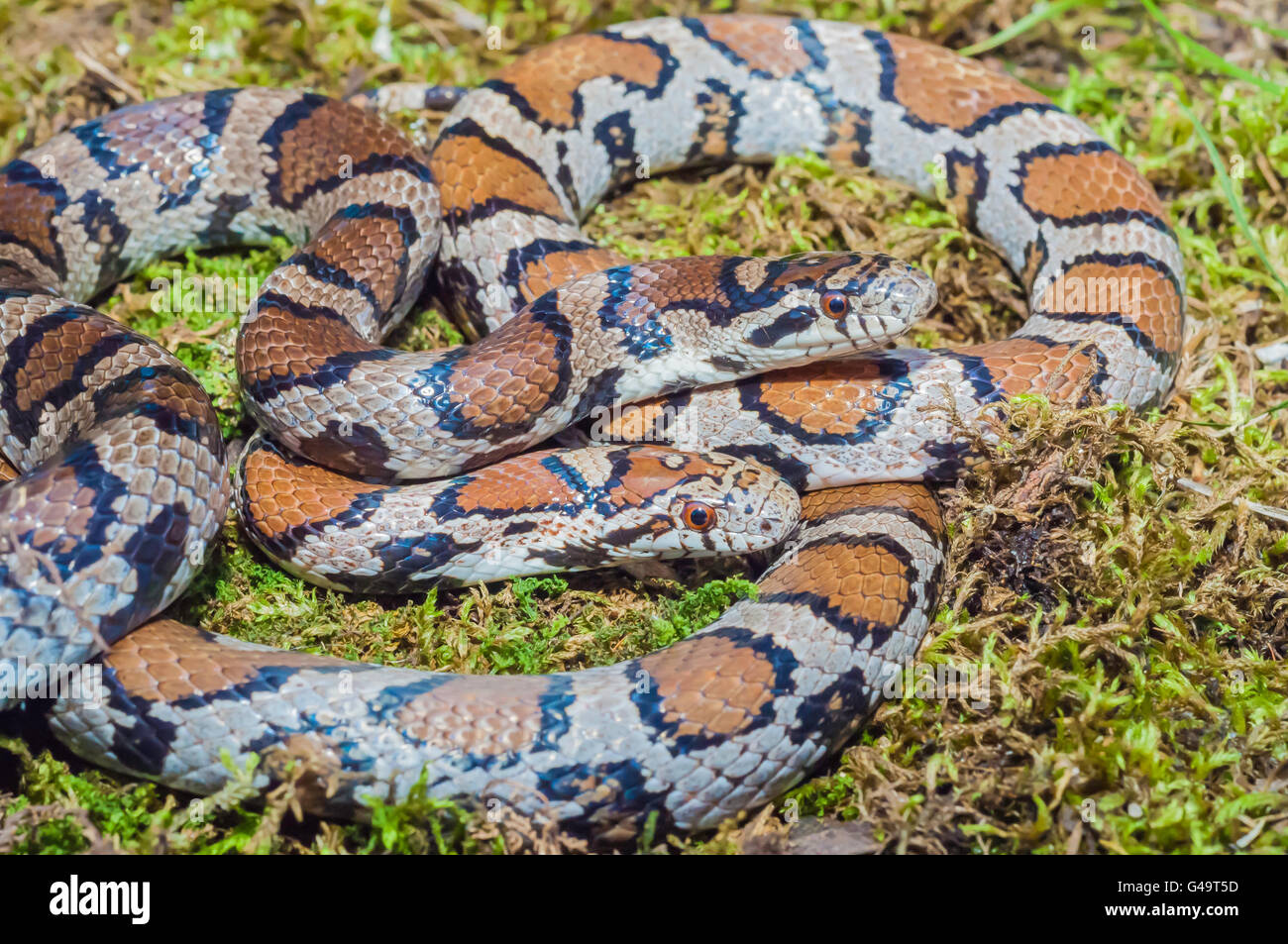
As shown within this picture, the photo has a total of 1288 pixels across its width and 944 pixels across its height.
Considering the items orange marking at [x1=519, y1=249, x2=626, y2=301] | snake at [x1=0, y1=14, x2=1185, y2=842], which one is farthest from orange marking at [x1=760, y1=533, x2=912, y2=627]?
orange marking at [x1=519, y1=249, x2=626, y2=301]

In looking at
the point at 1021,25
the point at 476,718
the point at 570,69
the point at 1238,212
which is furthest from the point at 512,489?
the point at 1021,25

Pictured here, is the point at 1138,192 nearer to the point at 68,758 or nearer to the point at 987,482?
the point at 987,482

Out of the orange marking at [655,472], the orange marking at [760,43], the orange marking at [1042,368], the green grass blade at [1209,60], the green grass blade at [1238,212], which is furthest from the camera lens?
the orange marking at [760,43]

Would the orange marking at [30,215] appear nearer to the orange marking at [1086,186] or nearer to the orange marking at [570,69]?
the orange marking at [570,69]

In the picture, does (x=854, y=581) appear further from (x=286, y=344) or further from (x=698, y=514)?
(x=286, y=344)

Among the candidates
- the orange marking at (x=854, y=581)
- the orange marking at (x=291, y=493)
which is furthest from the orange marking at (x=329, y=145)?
the orange marking at (x=854, y=581)
